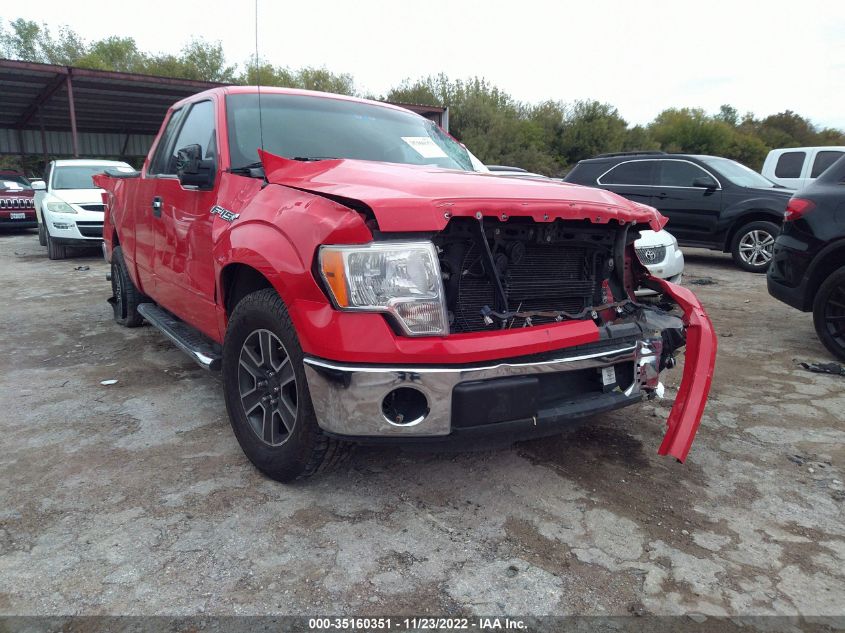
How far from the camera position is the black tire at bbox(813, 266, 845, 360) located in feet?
15.0

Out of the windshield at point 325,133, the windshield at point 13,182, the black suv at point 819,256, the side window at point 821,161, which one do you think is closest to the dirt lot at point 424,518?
the black suv at point 819,256

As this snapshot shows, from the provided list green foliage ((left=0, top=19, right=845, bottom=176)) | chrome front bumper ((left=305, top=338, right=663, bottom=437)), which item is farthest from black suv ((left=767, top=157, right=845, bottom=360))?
green foliage ((left=0, top=19, right=845, bottom=176))

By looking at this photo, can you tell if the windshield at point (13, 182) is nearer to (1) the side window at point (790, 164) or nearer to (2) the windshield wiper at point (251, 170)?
(2) the windshield wiper at point (251, 170)

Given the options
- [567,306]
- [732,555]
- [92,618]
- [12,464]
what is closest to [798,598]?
[732,555]

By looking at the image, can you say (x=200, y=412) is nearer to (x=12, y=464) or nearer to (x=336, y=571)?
(x=12, y=464)

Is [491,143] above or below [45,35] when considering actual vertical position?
below

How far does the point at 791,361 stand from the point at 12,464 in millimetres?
5133

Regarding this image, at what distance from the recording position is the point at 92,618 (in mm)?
1905

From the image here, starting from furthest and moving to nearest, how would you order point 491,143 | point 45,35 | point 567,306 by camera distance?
point 45,35 < point 491,143 < point 567,306

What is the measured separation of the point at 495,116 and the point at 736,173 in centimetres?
2612

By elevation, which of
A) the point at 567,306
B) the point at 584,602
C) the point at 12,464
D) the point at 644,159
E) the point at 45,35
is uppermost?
the point at 45,35

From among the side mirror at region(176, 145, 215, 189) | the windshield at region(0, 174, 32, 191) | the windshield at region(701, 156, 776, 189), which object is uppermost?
the windshield at region(701, 156, 776, 189)

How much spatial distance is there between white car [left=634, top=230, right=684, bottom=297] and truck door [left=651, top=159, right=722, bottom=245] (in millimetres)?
3635

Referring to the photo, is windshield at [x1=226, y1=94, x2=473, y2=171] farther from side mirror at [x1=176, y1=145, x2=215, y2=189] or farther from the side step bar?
the side step bar
